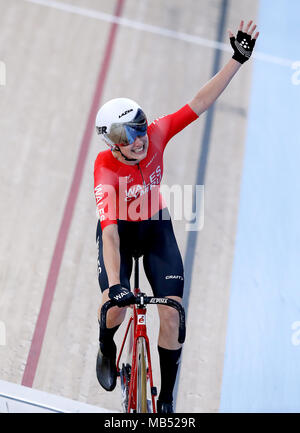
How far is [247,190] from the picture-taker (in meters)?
5.04

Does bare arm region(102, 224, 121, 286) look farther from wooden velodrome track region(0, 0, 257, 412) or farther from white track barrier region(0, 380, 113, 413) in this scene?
wooden velodrome track region(0, 0, 257, 412)

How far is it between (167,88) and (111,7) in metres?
1.43

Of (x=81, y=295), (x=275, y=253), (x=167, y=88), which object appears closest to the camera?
(x=81, y=295)

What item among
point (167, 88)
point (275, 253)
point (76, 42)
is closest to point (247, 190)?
point (275, 253)

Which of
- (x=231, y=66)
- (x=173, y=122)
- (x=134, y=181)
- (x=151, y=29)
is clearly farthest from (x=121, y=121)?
(x=151, y=29)

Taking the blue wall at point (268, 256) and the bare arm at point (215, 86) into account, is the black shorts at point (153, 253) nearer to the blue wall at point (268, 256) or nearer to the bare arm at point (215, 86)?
the bare arm at point (215, 86)

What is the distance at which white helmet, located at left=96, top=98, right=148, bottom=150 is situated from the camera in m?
2.88

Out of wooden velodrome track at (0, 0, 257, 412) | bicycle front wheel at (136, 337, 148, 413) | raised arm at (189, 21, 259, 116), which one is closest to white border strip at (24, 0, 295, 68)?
wooden velodrome track at (0, 0, 257, 412)

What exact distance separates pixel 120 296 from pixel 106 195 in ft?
2.08

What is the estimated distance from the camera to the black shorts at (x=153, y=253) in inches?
123

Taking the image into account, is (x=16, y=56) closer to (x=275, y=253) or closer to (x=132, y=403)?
(x=275, y=253)

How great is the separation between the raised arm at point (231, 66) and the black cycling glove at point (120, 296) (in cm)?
117
